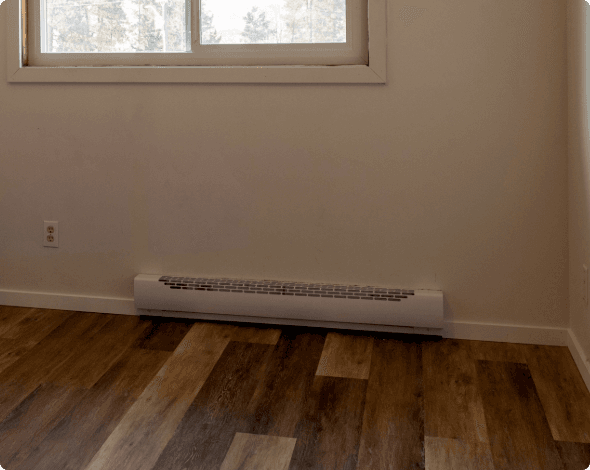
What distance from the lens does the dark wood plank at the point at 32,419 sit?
1.35m

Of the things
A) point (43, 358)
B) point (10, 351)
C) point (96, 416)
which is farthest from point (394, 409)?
point (10, 351)

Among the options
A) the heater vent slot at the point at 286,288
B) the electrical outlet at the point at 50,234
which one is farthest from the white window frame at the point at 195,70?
the heater vent slot at the point at 286,288

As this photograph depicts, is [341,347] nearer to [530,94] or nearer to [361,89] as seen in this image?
[361,89]

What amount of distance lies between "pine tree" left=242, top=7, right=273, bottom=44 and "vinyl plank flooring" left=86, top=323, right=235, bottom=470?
1.13 metres

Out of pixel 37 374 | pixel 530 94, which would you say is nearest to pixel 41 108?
pixel 37 374

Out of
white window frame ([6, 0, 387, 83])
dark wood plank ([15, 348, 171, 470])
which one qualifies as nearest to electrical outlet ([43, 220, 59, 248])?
white window frame ([6, 0, 387, 83])

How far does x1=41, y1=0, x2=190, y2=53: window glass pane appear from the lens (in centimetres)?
220

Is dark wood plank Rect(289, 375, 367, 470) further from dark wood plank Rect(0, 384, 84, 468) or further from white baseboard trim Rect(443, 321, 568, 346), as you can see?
dark wood plank Rect(0, 384, 84, 468)

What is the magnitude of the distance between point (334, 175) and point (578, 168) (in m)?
0.82

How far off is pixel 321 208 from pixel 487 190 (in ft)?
1.98

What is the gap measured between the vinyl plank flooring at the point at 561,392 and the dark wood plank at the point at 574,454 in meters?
0.02

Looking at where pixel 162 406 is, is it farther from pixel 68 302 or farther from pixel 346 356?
pixel 68 302

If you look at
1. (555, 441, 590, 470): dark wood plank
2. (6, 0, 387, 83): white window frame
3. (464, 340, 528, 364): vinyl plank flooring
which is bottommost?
(555, 441, 590, 470): dark wood plank

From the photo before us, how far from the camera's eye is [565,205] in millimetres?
1958
